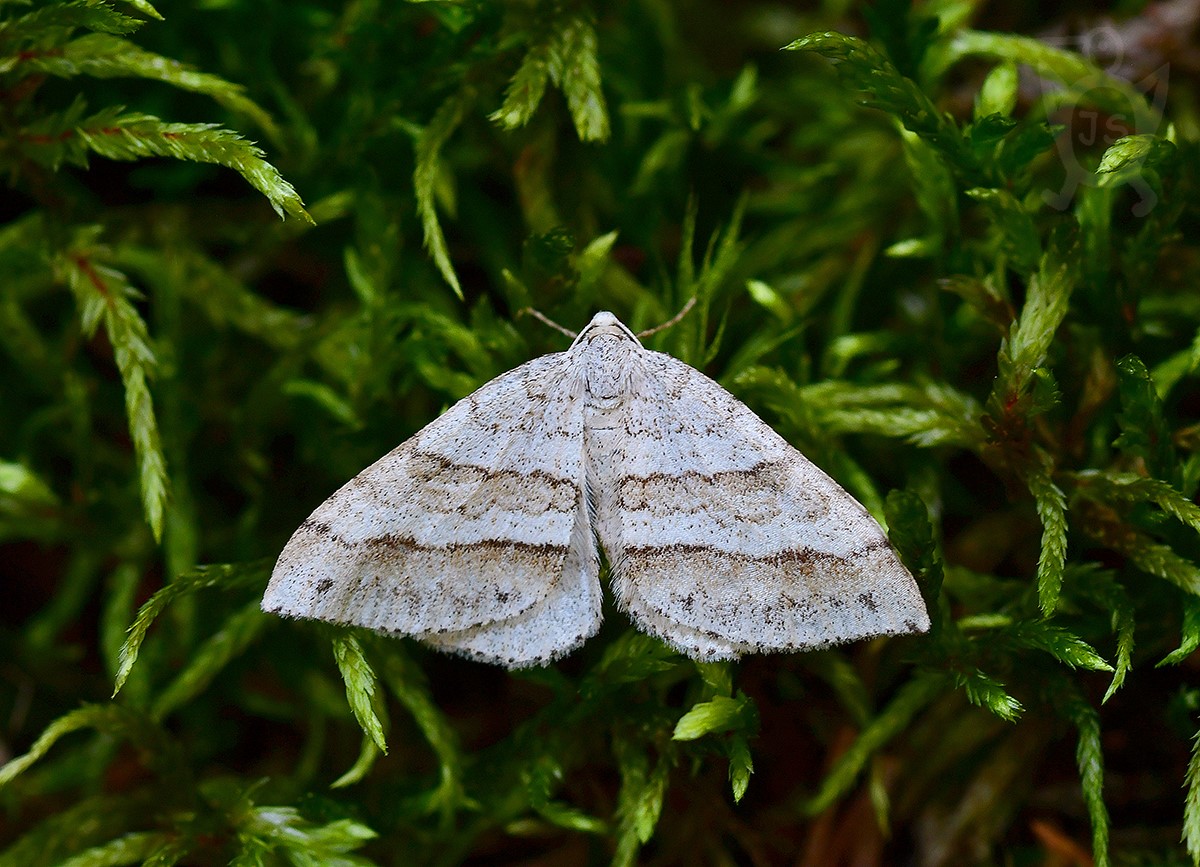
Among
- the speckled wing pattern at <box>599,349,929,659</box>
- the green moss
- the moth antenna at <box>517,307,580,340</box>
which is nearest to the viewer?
the speckled wing pattern at <box>599,349,929,659</box>

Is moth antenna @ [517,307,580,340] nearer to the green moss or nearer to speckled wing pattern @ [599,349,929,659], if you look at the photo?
the green moss

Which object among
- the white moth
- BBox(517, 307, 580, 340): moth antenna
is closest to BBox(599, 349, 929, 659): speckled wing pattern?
the white moth

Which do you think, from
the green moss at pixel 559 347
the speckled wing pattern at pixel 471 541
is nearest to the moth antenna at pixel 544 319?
the green moss at pixel 559 347

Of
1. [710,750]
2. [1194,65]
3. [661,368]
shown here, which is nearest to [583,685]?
[710,750]

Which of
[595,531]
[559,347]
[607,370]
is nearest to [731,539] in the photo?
[595,531]

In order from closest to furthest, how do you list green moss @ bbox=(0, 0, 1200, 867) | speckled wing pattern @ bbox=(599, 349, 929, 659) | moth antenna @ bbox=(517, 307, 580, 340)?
speckled wing pattern @ bbox=(599, 349, 929, 659) → green moss @ bbox=(0, 0, 1200, 867) → moth antenna @ bbox=(517, 307, 580, 340)

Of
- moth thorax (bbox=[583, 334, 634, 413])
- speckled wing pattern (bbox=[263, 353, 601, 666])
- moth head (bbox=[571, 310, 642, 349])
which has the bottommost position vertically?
speckled wing pattern (bbox=[263, 353, 601, 666])
